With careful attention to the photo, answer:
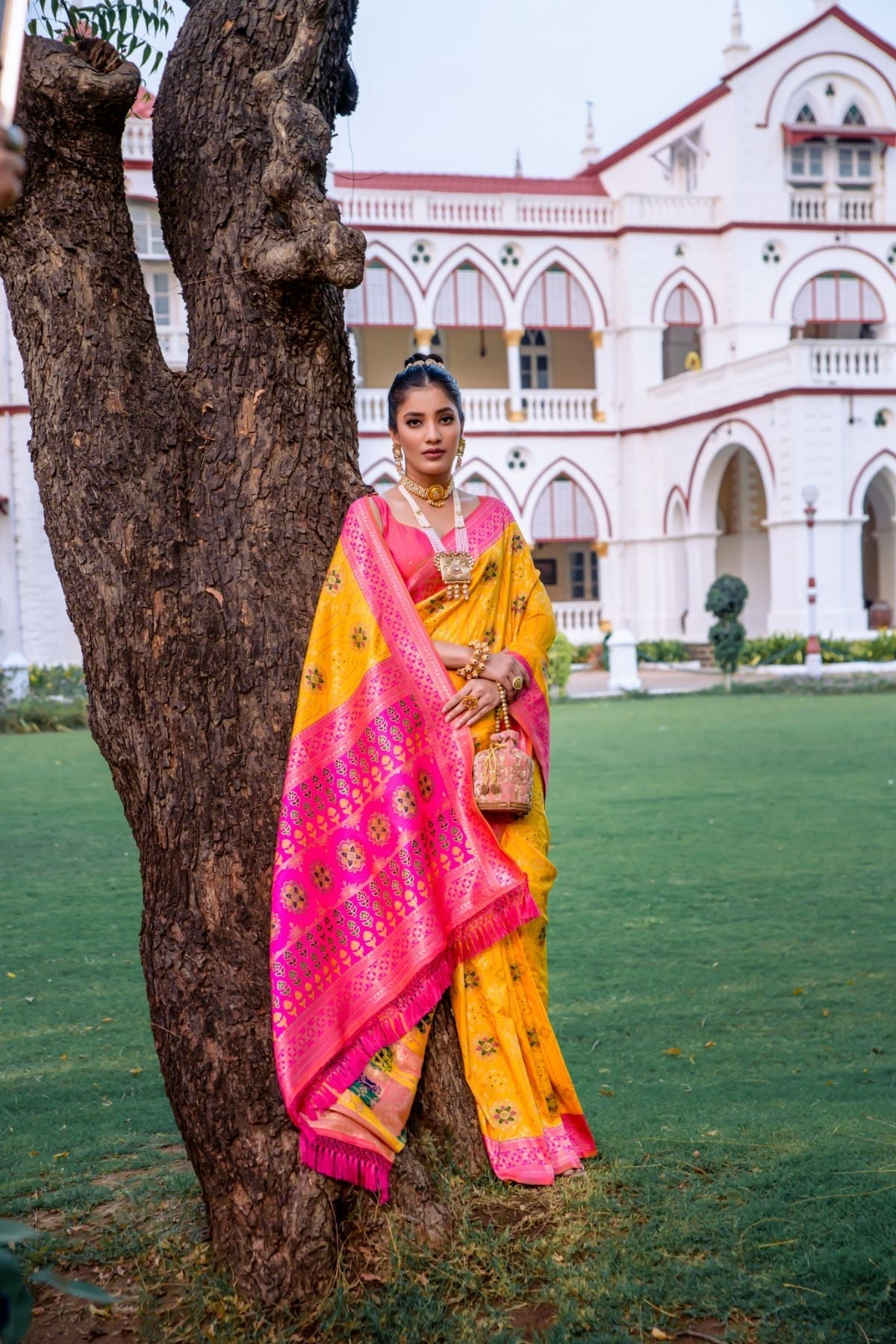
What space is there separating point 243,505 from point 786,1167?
6.27 ft

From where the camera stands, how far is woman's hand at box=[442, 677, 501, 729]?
9.18 ft

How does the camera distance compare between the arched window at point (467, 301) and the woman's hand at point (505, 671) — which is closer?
the woman's hand at point (505, 671)

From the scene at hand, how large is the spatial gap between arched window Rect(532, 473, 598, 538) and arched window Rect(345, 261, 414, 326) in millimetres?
4395

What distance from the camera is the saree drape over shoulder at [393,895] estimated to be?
2.63m

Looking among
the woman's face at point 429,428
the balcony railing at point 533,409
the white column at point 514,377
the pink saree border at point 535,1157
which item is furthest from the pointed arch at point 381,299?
the pink saree border at point 535,1157

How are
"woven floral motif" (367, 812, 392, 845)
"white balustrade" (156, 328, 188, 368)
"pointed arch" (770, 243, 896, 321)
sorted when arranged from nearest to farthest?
"woven floral motif" (367, 812, 392, 845)
"white balustrade" (156, 328, 188, 368)
"pointed arch" (770, 243, 896, 321)

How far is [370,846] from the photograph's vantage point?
274cm

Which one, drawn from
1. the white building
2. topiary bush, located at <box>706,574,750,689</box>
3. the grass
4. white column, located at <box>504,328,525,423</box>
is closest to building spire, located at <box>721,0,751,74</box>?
the white building

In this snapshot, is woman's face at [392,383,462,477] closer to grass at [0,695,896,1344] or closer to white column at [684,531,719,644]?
grass at [0,695,896,1344]

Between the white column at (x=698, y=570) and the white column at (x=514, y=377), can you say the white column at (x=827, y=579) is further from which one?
the white column at (x=514, y=377)

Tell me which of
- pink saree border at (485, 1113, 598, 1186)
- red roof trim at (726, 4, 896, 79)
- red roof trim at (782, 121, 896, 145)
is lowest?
pink saree border at (485, 1113, 598, 1186)

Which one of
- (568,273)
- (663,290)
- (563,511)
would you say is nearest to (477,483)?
(563,511)

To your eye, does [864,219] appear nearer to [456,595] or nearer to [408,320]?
[408,320]

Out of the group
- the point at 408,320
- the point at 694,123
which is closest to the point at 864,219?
the point at 694,123
